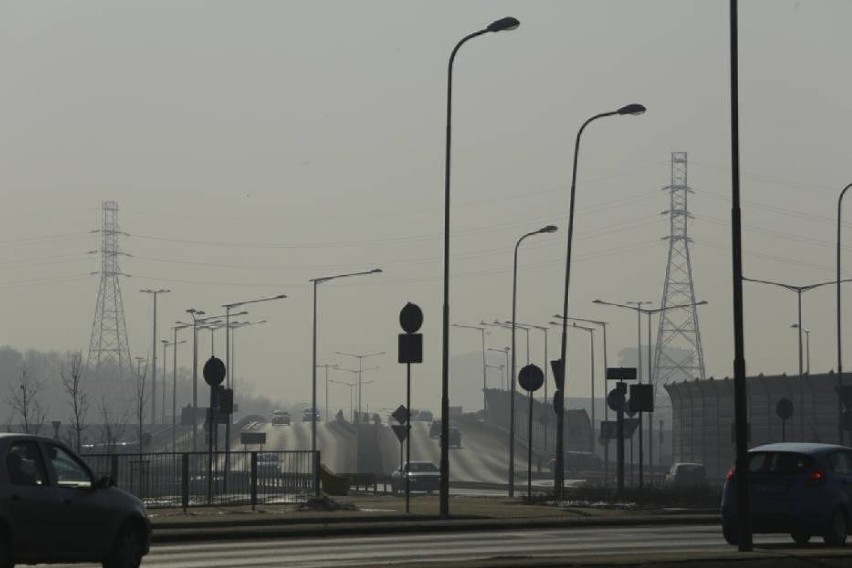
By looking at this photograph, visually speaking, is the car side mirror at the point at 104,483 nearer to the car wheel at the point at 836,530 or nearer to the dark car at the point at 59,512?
the dark car at the point at 59,512

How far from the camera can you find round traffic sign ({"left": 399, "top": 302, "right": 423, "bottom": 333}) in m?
35.9

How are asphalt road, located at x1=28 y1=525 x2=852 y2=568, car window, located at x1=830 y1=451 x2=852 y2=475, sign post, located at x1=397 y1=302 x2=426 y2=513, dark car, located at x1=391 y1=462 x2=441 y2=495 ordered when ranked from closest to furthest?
1. asphalt road, located at x1=28 y1=525 x2=852 y2=568
2. car window, located at x1=830 y1=451 x2=852 y2=475
3. sign post, located at x1=397 y1=302 x2=426 y2=513
4. dark car, located at x1=391 y1=462 x2=441 y2=495

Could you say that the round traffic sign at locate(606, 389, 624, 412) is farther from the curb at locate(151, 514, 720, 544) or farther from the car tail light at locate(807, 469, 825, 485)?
the car tail light at locate(807, 469, 825, 485)

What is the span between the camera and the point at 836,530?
89.5 ft

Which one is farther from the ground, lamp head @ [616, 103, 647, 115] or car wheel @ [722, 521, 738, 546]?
lamp head @ [616, 103, 647, 115]

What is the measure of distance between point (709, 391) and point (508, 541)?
6423 cm

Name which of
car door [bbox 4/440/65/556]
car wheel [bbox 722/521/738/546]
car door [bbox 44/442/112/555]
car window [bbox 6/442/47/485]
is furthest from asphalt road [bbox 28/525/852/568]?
car window [bbox 6/442/47/485]

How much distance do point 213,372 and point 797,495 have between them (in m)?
16.1

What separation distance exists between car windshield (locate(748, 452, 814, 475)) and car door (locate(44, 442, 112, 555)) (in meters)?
11.2

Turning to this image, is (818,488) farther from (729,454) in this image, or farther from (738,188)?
(729,454)

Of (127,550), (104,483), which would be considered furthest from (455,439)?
(104,483)

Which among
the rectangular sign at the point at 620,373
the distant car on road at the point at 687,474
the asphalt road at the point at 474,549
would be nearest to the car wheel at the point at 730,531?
the asphalt road at the point at 474,549

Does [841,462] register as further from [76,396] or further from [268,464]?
[76,396]

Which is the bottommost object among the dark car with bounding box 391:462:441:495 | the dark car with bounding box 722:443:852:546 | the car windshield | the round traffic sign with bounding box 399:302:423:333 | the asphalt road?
the dark car with bounding box 391:462:441:495
